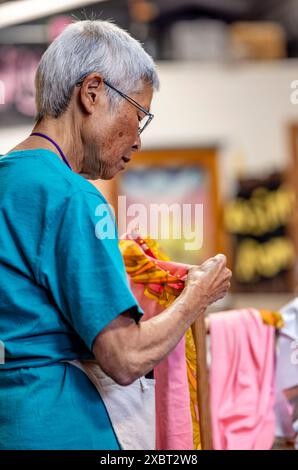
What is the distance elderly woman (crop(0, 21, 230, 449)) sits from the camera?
115cm

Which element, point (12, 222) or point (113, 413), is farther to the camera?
point (113, 413)

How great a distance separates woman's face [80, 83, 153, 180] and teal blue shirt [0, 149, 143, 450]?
0.10 metres

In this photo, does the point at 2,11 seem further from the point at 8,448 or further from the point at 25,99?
the point at 8,448

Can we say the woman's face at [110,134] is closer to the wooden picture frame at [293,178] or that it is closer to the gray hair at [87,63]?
the gray hair at [87,63]

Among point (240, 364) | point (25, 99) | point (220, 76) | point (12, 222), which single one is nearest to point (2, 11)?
point (25, 99)

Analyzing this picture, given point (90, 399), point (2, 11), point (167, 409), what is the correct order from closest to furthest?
1. point (90, 399)
2. point (167, 409)
3. point (2, 11)

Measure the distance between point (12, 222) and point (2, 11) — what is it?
3882mm

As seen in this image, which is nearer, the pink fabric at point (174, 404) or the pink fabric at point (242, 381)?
the pink fabric at point (174, 404)

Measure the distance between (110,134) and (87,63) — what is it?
13 centimetres

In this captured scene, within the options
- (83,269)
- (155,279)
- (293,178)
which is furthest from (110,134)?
(293,178)

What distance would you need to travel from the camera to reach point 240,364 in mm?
2062

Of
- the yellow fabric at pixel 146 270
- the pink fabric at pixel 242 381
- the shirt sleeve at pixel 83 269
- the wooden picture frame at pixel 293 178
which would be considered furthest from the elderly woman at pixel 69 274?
the wooden picture frame at pixel 293 178

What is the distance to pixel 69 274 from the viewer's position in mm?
1149

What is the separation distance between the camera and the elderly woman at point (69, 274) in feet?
3.79
